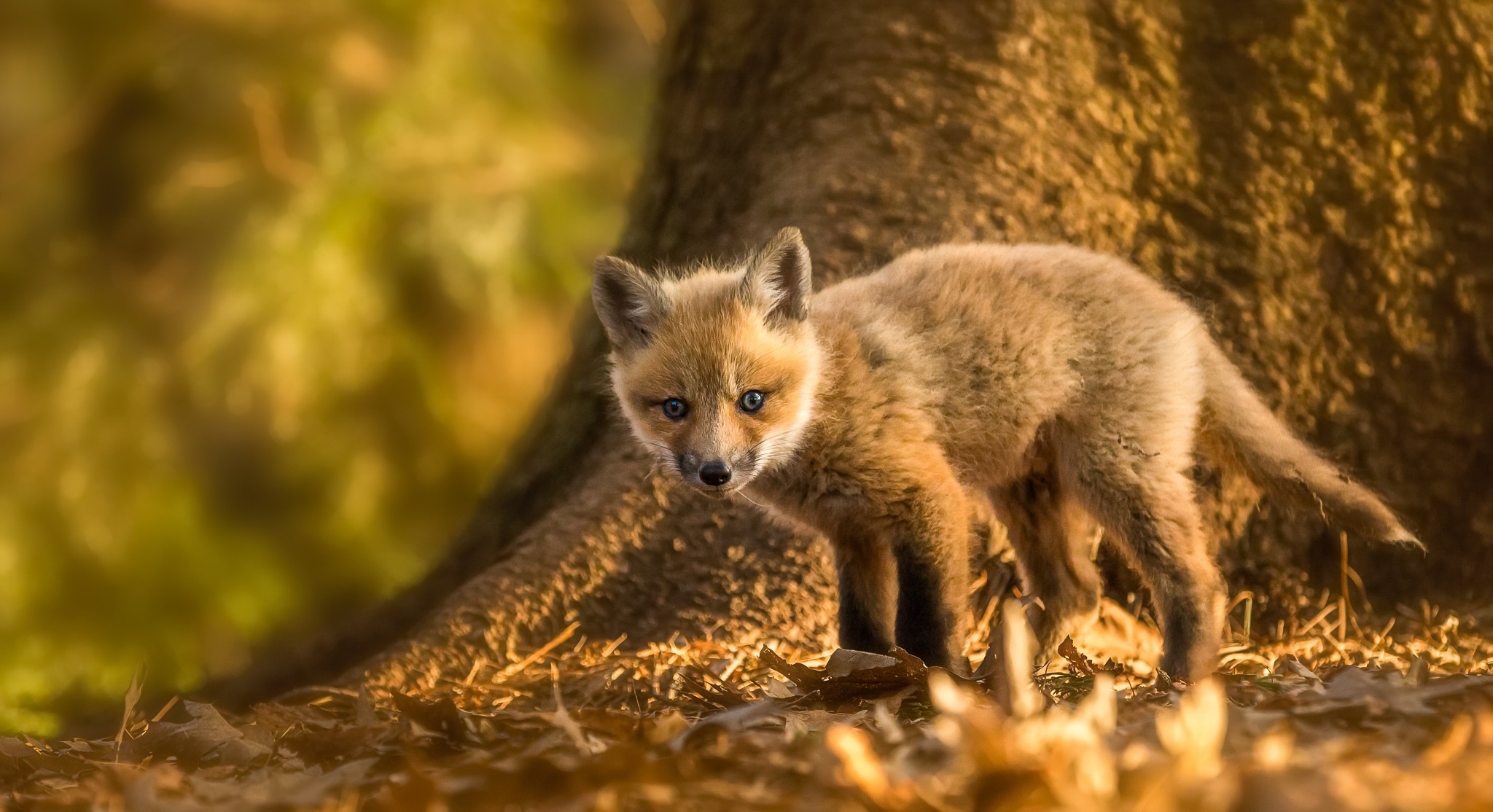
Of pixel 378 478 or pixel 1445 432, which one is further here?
pixel 378 478

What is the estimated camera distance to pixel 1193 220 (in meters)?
4.02

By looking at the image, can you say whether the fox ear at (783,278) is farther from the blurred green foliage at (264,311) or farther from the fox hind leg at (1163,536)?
the blurred green foliage at (264,311)

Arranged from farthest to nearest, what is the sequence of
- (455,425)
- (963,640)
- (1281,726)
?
(455,425) < (963,640) < (1281,726)

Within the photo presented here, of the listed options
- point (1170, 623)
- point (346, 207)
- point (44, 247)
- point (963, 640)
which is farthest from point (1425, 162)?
point (44, 247)

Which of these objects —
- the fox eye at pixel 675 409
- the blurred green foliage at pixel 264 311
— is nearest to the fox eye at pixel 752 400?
the fox eye at pixel 675 409

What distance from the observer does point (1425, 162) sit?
392 centimetres

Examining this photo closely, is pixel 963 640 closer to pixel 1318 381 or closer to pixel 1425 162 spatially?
pixel 1318 381

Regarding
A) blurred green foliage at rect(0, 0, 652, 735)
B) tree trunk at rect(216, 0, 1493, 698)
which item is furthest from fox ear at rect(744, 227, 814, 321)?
blurred green foliage at rect(0, 0, 652, 735)

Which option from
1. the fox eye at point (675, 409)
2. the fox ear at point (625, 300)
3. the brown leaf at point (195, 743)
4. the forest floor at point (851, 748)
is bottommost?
the brown leaf at point (195, 743)

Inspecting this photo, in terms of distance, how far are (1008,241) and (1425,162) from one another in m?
1.32

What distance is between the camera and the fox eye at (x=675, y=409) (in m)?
3.30

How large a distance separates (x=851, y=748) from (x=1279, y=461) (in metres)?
2.26

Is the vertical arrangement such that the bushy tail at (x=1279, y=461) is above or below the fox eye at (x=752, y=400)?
below

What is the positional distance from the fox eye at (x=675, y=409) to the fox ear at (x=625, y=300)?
225 millimetres
